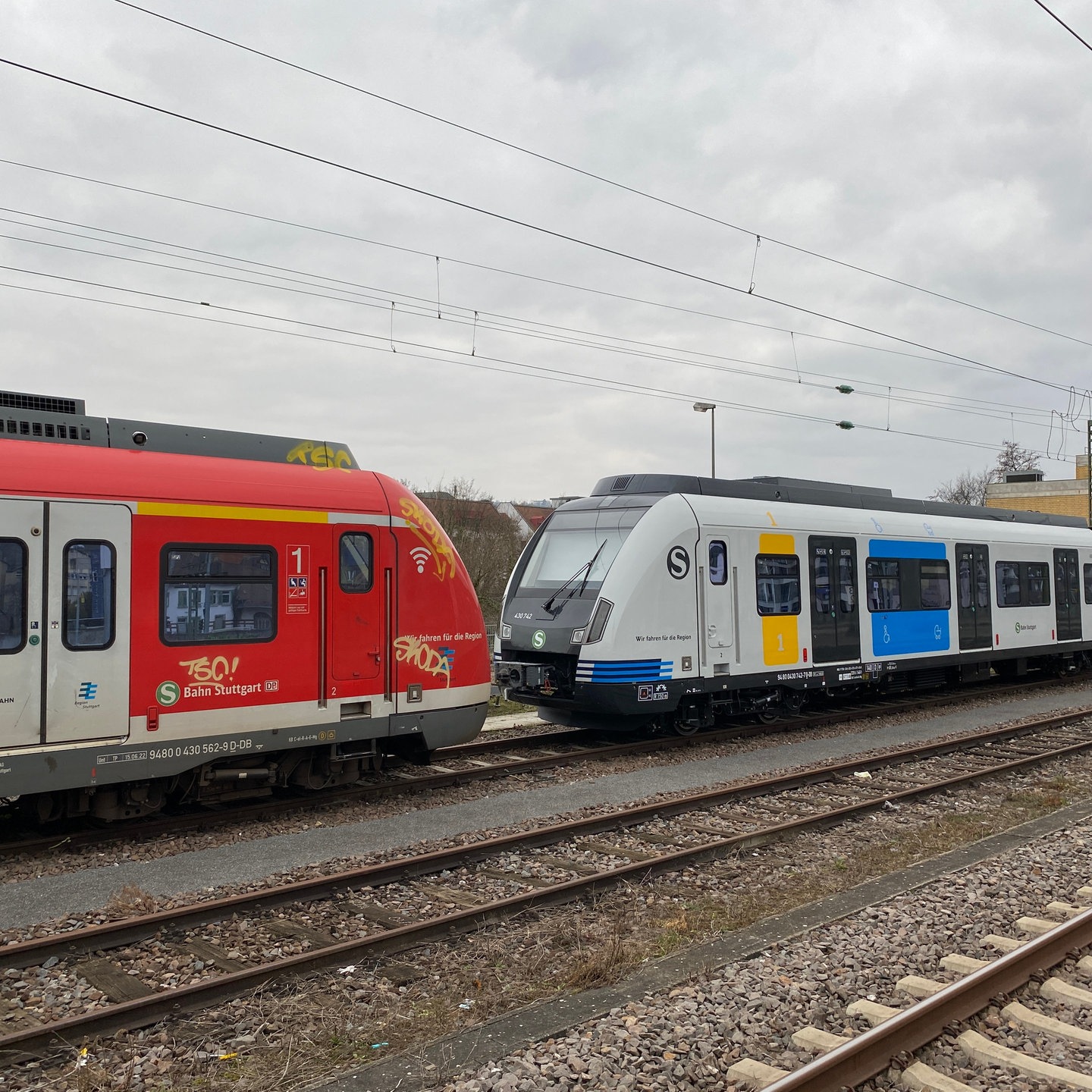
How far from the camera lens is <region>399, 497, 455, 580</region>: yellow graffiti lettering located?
32.3 ft

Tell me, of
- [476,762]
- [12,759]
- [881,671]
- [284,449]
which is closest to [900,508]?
[881,671]

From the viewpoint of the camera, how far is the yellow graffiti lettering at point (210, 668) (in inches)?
324

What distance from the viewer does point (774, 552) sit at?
13.9 metres

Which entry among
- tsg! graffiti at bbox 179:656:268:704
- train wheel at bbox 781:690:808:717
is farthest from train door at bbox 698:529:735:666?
tsg! graffiti at bbox 179:656:268:704

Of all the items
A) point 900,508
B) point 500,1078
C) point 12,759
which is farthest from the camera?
point 900,508

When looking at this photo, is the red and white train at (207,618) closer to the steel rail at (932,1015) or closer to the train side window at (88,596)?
the train side window at (88,596)

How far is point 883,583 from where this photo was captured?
15734mm

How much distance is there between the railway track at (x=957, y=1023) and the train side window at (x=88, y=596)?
5783 mm

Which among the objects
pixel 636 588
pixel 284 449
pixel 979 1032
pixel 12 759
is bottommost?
pixel 979 1032

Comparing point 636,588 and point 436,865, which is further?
point 636,588

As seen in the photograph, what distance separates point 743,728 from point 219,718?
8078mm

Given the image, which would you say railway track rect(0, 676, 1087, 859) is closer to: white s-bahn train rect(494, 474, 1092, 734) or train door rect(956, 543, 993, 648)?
white s-bahn train rect(494, 474, 1092, 734)

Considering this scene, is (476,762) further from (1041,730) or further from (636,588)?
(1041,730)

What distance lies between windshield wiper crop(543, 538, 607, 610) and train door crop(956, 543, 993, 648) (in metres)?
8.10
